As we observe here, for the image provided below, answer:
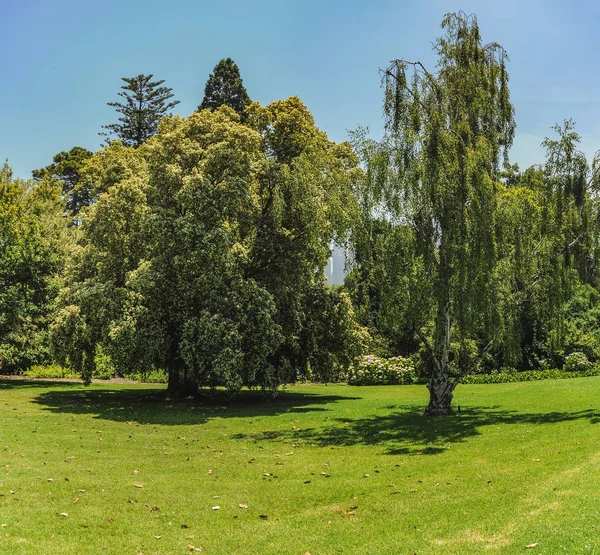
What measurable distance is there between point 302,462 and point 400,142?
910 cm

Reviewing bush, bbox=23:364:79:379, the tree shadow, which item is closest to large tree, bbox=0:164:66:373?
the tree shadow

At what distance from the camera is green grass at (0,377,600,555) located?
7379 mm

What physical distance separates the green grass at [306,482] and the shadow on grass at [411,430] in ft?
0.21

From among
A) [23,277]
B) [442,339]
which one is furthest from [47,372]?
[442,339]

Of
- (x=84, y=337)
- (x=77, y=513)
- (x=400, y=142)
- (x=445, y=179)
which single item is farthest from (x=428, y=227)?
(x=84, y=337)

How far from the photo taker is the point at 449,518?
7961mm

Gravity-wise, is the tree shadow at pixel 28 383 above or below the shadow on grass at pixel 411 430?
below

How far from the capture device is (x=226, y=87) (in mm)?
51719

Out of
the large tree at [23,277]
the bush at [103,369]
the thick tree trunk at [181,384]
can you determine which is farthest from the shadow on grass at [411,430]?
the bush at [103,369]

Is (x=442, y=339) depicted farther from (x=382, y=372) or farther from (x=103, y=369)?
(x=103, y=369)

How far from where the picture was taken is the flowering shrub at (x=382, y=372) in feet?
110

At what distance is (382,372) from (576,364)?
395 inches

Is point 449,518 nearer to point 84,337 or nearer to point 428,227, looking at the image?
point 428,227

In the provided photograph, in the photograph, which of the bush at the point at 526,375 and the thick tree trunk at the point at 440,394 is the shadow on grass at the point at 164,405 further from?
the bush at the point at 526,375
